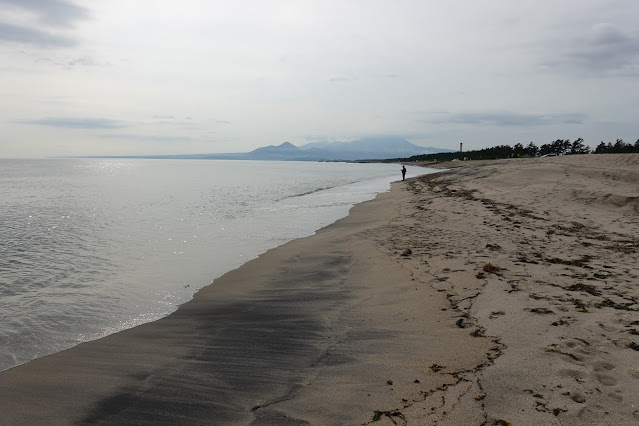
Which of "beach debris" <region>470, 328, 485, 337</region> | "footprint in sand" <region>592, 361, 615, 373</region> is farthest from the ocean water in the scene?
"footprint in sand" <region>592, 361, 615, 373</region>

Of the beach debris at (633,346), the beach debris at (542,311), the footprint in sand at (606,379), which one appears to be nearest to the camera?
the footprint in sand at (606,379)

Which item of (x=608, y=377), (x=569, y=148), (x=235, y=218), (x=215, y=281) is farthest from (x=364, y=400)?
(x=569, y=148)

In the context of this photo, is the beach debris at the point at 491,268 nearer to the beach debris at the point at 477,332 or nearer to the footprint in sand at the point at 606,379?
the beach debris at the point at 477,332

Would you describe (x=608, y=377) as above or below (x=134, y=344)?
above

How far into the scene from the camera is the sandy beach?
4195 millimetres

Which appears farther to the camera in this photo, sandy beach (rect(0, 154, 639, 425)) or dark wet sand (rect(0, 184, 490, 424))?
dark wet sand (rect(0, 184, 490, 424))

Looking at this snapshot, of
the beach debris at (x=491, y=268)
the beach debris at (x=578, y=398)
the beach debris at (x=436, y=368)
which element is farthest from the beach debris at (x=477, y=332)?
the beach debris at (x=491, y=268)

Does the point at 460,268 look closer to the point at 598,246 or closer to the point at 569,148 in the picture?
the point at 598,246

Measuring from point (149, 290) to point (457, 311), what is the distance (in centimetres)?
723

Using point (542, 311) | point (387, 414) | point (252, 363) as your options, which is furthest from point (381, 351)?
point (542, 311)

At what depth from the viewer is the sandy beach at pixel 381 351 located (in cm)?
420

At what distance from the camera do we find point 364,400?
4348 mm

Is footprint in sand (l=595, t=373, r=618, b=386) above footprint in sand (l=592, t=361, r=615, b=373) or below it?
below

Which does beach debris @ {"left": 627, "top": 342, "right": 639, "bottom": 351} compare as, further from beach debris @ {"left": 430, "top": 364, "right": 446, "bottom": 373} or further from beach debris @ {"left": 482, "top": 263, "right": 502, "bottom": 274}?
beach debris @ {"left": 482, "top": 263, "right": 502, "bottom": 274}
